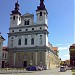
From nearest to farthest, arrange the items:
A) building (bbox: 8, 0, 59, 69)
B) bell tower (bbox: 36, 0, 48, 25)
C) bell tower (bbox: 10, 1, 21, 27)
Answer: building (bbox: 8, 0, 59, 69)
bell tower (bbox: 36, 0, 48, 25)
bell tower (bbox: 10, 1, 21, 27)

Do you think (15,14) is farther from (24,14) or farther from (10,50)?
(10,50)

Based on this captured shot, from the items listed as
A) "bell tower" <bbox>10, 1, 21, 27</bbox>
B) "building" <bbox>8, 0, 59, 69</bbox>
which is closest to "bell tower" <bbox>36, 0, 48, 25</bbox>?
"building" <bbox>8, 0, 59, 69</bbox>

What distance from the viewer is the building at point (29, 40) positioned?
236 ft

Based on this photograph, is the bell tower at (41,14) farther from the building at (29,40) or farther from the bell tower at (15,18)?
the bell tower at (15,18)

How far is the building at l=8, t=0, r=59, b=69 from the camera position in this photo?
72.1 metres

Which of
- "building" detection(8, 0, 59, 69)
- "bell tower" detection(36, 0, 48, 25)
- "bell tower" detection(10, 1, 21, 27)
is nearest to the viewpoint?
"building" detection(8, 0, 59, 69)

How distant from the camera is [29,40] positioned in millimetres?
74875

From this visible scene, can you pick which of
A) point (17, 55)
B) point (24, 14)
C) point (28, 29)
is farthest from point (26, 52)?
point (24, 14)

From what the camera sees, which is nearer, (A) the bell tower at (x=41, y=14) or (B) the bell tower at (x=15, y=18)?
(A) the bell tower at (x=41, y=14)

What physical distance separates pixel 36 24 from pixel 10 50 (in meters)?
14.8

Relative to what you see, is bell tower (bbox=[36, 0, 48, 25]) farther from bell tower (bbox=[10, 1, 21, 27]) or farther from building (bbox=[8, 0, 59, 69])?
bell tower (bbox=[10, 1, 21, 27])

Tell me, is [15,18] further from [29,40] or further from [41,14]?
[29,40]

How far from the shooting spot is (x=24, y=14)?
258 feet

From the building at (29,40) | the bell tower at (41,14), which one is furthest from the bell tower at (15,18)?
the bell tower at (41,14)
